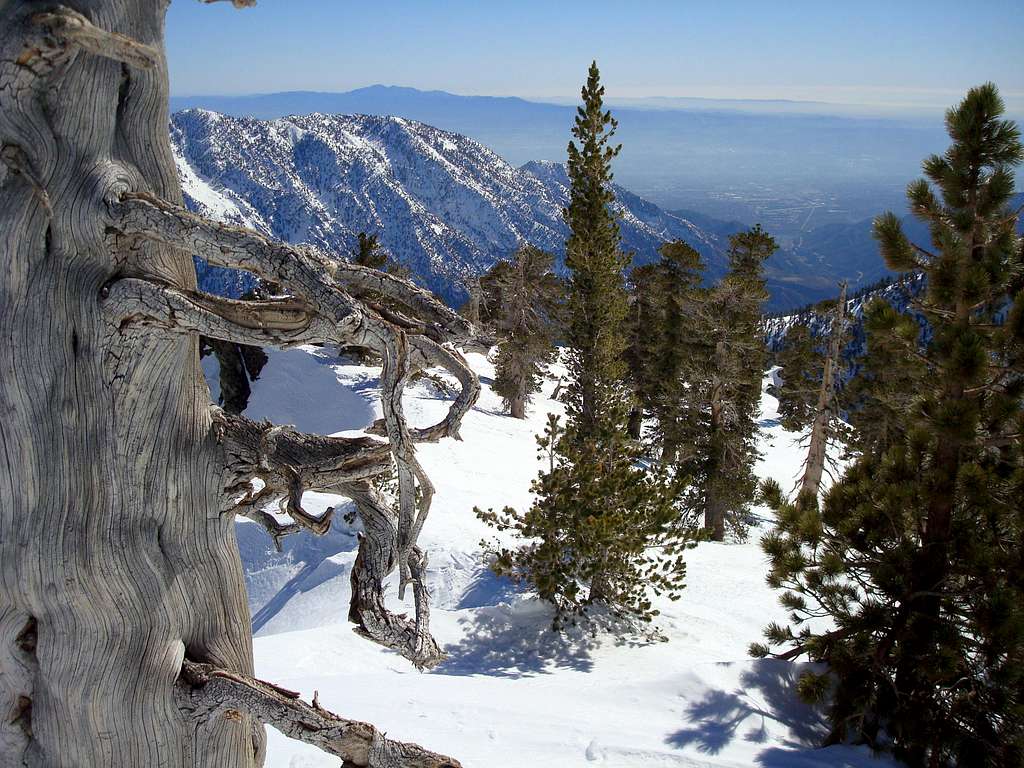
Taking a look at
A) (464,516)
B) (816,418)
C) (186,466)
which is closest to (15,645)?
(186,466)

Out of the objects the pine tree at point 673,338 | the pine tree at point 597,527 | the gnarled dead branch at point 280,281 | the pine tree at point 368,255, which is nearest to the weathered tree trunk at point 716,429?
the pine tree at point 673,338

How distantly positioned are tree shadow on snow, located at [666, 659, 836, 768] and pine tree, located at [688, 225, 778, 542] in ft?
39.8

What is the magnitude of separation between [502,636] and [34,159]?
11.4 metres

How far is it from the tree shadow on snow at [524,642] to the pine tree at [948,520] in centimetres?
472

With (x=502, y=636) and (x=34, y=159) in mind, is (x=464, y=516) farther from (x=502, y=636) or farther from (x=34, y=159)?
(x=34, y=159)

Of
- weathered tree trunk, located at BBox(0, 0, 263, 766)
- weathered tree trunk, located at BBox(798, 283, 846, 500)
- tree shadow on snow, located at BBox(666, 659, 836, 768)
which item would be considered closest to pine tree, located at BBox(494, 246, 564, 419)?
weathered tree trunk, located at BBox(798, 283, 846, 500)

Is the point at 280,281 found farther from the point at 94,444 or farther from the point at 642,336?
the point at 642,336

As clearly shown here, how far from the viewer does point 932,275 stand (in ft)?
22.5

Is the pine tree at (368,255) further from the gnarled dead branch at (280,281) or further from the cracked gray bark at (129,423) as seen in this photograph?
the gnarled dead branch at (280,281)

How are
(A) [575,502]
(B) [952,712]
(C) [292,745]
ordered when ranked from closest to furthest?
1. (C) [292,745]
2. (B) [952,712]
3. (A) [575,502]

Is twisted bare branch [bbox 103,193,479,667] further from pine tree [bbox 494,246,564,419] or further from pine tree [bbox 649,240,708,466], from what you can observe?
pine tree [bbox 494,246,564,419]

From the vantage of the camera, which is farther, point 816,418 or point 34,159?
point 816,418

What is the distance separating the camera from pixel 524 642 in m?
12.1

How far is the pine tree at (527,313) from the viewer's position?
1212 inches
